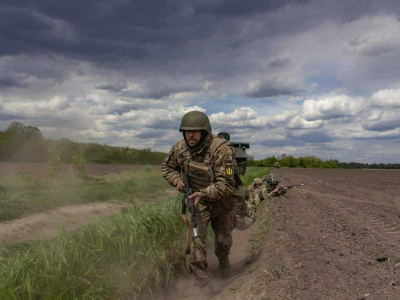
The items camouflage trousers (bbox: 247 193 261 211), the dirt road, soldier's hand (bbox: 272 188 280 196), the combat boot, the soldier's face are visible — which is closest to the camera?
the dirt road

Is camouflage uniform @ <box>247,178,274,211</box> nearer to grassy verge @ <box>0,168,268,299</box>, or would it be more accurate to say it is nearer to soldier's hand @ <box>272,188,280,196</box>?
soldier's hand @ <box>272,188,280,196</box>

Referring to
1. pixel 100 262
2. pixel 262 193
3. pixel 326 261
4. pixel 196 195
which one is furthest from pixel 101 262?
pixel 262 193

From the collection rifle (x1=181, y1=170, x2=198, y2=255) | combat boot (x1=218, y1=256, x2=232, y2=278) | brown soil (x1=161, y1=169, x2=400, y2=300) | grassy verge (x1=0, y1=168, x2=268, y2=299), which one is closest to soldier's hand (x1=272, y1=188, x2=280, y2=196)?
brown soil (x1=161, y1=169, x2=400, y2=300)

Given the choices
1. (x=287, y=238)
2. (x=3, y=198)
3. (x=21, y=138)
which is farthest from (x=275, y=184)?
(x=21, y=138)

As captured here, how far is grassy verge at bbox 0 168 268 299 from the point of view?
141 inches

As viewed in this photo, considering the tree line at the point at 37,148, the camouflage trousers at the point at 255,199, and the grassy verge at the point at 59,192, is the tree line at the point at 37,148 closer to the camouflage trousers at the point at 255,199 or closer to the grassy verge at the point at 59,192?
the grassy verge at the point at 59,192

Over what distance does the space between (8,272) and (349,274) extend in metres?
3.46

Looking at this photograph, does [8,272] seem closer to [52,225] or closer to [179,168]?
[179,168]

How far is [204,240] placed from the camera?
4566 millimetres

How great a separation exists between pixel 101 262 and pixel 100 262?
0.01 meters

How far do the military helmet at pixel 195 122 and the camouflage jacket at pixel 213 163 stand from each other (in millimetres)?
181

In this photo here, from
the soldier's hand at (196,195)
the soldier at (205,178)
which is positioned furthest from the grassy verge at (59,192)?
the soldier's hand at (196,195)

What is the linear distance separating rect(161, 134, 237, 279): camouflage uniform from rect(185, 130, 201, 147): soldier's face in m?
0.09

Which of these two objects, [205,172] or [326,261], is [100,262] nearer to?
[205,172]
